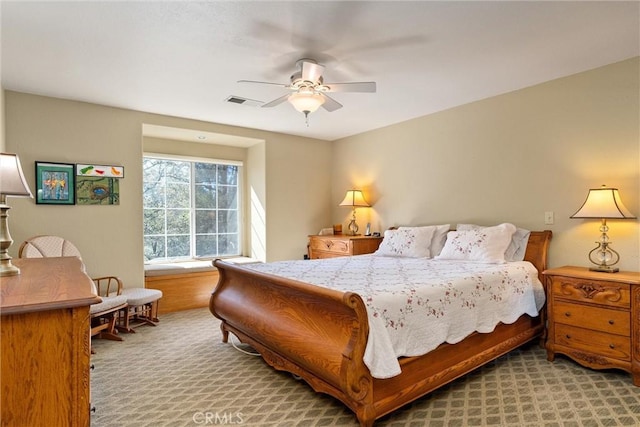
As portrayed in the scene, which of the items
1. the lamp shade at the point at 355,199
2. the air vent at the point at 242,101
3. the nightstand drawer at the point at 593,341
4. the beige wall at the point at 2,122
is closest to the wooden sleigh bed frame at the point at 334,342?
the nightstand drawer at the point at 593,341

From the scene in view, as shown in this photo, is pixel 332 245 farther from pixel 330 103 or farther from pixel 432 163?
pixel 330 103

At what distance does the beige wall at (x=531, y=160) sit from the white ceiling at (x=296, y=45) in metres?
0.23

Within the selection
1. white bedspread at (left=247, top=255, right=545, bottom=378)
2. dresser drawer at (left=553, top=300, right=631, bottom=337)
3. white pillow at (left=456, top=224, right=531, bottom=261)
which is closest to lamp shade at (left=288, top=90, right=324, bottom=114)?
white bedspread at (left=247, top=255, right=545, bottom=378)

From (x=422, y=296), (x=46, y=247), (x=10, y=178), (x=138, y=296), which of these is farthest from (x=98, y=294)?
(x=422, y=296)

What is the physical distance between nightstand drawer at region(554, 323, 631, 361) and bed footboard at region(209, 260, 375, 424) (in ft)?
6.20

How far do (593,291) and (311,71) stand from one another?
2.68 m

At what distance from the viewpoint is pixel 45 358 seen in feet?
3.83

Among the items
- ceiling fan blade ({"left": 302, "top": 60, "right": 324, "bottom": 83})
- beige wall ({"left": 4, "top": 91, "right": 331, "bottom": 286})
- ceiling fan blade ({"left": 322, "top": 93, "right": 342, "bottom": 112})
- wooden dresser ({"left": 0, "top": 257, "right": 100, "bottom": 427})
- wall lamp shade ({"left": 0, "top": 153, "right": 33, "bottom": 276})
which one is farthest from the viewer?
beige wall ({"left": 4, "top": 91, "right": 331, "bottom": 286})

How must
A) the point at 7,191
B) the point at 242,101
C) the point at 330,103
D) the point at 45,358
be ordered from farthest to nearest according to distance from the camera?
1. the point at 242,101
2. the point at 330,103
3. the point at 7,191
4. the point at 45,358

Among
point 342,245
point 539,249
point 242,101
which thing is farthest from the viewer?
point 342,245

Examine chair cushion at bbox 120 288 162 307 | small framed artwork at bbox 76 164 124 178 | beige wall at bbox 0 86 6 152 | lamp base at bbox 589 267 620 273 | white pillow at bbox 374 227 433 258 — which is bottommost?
chair cushion at bbox 120 288 162 307

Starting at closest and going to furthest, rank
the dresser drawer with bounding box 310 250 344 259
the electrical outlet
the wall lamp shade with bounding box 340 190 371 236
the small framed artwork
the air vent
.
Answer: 1. the electrical outlet
2. the air vent
3. the small framed artwork
4. the dresser drawer with bounding box 310 250 344 259
5. the wall lamp shade with bounding box 340 190 371 236

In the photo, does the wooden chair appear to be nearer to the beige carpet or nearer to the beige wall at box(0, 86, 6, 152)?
the beige carpet

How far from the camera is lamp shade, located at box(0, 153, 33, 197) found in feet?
5.96
